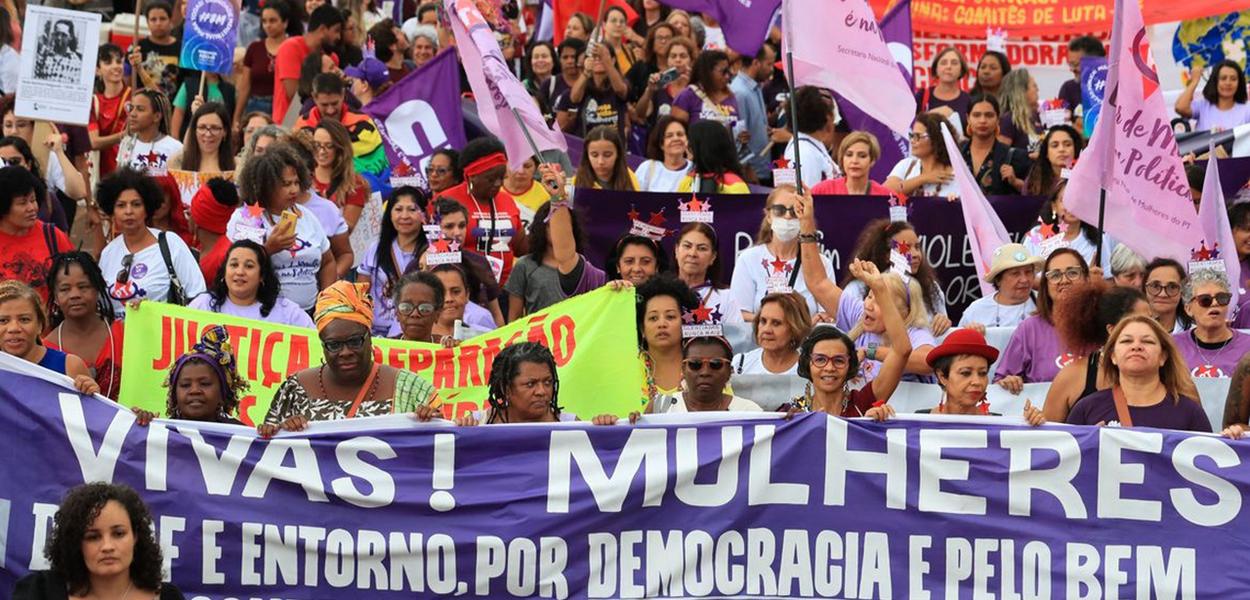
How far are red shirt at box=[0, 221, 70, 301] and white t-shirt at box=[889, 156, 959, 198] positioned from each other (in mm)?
4813

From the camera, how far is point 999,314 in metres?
11.2

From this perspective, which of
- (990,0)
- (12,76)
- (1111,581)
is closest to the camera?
(1111,581)

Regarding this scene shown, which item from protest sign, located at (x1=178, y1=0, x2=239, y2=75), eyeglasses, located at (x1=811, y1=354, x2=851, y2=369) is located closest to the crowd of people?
eyeglasses, located at (x1=811, y1=354, x2=851, y2=369)

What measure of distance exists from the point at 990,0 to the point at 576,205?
6.17 m

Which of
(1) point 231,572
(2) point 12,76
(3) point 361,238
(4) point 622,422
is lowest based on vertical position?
(1) point 231,572

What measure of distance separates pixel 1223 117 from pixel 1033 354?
585 centimetres

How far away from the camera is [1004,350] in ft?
35.1

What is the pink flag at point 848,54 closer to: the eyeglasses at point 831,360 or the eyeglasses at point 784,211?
the eyeglasses at point 784,211

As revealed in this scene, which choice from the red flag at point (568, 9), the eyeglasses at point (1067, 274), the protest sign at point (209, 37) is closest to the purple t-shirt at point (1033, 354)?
the eyeglasses at point (1067, 274)

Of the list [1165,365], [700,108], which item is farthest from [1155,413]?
[700,108]

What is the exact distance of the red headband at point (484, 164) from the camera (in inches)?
488

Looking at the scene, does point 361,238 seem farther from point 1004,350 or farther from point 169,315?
point 1004,350

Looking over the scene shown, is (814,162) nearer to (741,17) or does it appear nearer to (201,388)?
(741,17)

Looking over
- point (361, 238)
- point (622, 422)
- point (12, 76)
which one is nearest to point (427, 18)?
point (12, 76)
